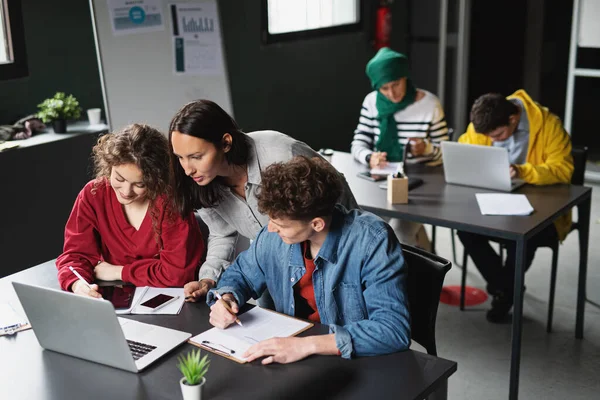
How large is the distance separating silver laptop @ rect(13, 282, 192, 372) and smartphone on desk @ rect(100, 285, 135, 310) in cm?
19

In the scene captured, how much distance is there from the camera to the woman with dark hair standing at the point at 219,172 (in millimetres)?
2090

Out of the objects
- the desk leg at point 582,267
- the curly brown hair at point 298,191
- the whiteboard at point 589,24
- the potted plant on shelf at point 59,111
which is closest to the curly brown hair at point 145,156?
the curly brown hair at point 298,191

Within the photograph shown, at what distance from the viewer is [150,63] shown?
160 inches

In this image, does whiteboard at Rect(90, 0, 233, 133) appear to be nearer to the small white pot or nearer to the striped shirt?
the striped shirt

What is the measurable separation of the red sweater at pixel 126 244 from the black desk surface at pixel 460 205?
99 centimetres

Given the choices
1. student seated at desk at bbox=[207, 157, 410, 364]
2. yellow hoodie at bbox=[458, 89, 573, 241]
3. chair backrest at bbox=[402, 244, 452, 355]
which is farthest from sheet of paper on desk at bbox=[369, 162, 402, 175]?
student seated at desk at bbox=[207, 157, 410, 364]

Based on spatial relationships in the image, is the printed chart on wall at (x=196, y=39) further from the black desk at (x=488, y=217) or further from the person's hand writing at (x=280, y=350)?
the person's hand writing at (x=280, y=350)

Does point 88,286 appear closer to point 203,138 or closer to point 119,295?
point 119,295

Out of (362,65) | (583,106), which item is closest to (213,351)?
(362,65)

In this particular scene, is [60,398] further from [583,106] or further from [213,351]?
[583,106]

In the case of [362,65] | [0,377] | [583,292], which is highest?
[362,65]

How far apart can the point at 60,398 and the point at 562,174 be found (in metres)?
2.39

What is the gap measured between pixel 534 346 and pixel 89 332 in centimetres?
219

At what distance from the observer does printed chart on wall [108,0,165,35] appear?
3877mm
